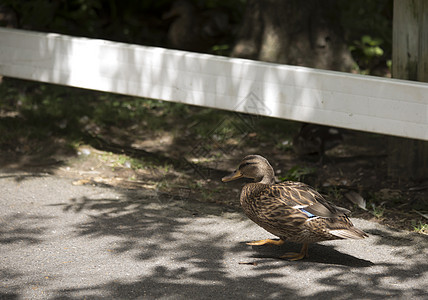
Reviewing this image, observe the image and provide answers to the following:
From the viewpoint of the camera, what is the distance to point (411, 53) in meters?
5.94

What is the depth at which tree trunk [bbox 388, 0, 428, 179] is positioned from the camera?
5.86 metres

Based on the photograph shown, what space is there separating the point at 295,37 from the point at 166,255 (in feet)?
15.9

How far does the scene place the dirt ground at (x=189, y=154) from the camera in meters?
6.11

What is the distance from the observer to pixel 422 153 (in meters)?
6.23

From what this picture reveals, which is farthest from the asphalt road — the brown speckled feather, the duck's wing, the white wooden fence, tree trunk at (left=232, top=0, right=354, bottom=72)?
tree trunk at (left=232, top=0, right=354, bottom=72)

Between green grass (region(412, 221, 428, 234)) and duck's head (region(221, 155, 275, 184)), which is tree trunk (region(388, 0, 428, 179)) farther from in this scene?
duck's head (region(221, 155, 275, 184))

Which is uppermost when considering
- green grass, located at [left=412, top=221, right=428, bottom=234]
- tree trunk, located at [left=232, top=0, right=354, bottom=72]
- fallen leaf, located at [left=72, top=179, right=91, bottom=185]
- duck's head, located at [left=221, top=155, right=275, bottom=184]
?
tree trunk, located at [left=232, top=0, right=354, bottom=72]

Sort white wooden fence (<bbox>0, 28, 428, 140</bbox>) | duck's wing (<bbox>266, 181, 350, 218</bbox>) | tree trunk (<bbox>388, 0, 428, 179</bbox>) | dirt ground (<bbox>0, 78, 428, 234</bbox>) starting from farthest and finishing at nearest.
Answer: dirt ground (<bbox>0, 78, 428, 234</bbox>) → tree trunk (<bbox>388, 0, 428, 179</bbox>) → white wooden fence (<bbox>0, 28, 428, 140</bbox>) → duck's wing (<bbox>266, 181, 350, 218</bbox>)

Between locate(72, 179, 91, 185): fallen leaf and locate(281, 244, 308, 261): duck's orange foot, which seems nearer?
locate(281, 244, 308, 261): duck's orange foot

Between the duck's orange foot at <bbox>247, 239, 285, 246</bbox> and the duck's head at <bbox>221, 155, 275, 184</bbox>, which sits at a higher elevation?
the duck's head at <bbox>221, 155, 275, 184</bbox>

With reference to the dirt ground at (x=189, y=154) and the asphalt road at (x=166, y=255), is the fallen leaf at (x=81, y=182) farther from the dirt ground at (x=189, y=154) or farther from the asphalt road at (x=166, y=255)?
the asphalt road at (x=166, y=255)

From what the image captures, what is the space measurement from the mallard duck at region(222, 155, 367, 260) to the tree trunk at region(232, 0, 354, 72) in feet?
13.4

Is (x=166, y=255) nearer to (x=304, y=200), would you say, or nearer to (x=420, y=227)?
(x=304, y=200)

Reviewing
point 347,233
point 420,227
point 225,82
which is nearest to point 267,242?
point 347,233
